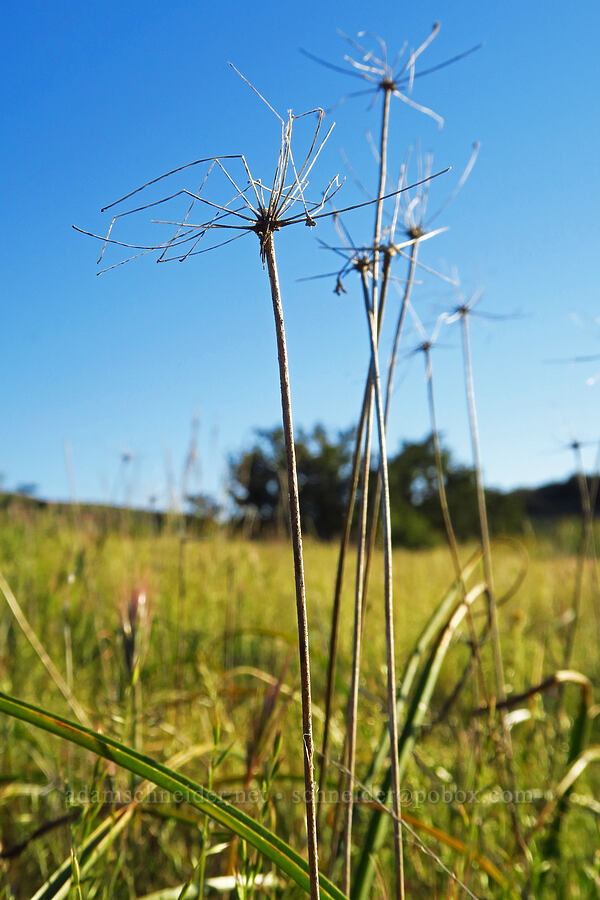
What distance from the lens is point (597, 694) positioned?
7.63 feet

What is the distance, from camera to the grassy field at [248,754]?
2.43 feet

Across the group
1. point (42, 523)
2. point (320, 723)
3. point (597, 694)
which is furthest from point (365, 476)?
point (42, 523)

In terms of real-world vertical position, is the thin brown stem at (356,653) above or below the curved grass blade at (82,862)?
above

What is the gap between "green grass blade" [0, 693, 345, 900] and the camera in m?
0.45

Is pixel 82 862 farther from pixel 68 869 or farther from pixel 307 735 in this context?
pixel 307 735

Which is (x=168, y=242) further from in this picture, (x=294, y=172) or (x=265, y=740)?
(x=265, y=740)

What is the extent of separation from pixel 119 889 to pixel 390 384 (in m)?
0.85

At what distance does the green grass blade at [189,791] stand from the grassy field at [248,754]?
0.13 ft

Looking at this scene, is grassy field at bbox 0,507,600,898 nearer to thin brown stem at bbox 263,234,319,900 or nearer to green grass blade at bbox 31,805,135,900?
green grass blade at bbox 31,805,135,900

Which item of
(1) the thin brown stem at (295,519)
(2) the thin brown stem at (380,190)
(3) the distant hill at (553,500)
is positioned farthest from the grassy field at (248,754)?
(3) the distant hill at (553,500)

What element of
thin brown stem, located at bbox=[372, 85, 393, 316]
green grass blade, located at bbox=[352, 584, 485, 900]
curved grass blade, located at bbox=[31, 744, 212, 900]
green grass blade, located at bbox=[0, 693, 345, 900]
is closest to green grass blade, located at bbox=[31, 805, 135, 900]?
curved grass blade, located at bbox=[31, 744, 212, 900]

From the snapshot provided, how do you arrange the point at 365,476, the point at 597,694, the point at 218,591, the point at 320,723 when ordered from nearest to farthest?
1. the point at 365,476
2. the point at 320,723
3. the point at 597,694
4. the point at 218,591

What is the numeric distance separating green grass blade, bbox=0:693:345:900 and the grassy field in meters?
0.04

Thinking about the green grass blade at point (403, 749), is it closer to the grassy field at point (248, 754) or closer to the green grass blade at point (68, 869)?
the grassy field at point (248, 754)
